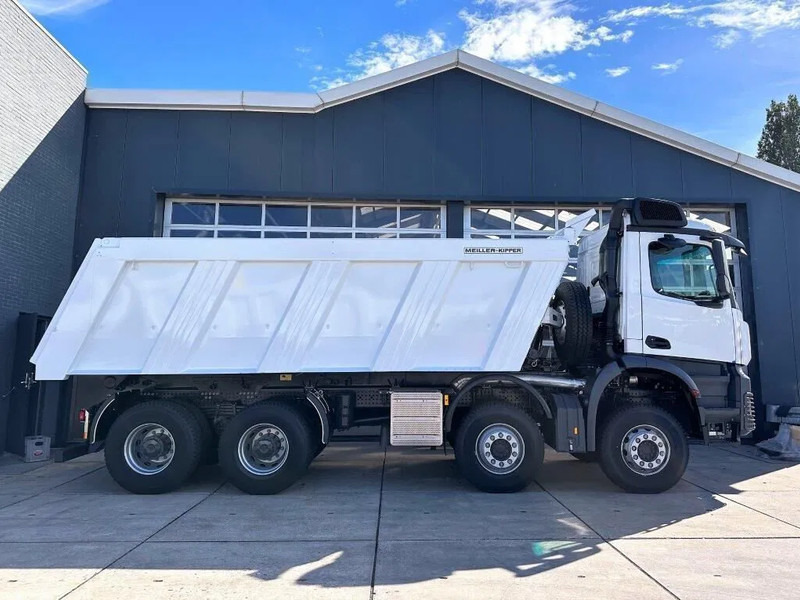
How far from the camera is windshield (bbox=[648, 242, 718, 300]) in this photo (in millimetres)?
6930

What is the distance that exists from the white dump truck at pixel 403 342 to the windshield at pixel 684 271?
0.02m

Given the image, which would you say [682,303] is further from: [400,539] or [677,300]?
[400,539]

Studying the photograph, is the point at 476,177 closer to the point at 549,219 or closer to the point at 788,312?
the point at 549,219

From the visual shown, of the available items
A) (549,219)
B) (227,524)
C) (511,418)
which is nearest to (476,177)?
(549,219)

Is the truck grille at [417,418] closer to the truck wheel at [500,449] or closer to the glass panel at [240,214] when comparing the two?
the truck wheel at [500,449]

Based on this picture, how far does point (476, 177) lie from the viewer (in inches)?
429

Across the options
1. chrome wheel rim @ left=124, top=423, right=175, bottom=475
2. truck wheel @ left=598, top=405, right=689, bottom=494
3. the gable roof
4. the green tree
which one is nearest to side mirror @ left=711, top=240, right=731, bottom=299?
truck wheel @ left=598, top=405, right=689, bottom=494

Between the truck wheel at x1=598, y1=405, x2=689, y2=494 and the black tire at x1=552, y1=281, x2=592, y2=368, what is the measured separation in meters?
0.92

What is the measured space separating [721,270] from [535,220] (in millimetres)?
4755

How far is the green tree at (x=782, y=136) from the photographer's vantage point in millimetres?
23016

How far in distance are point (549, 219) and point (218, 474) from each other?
7.85m

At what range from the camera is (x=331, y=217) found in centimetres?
1114

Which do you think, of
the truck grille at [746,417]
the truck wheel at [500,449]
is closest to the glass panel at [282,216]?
the truck wheel at [500,449]

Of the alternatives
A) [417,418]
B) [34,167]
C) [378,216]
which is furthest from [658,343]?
[34,167]
